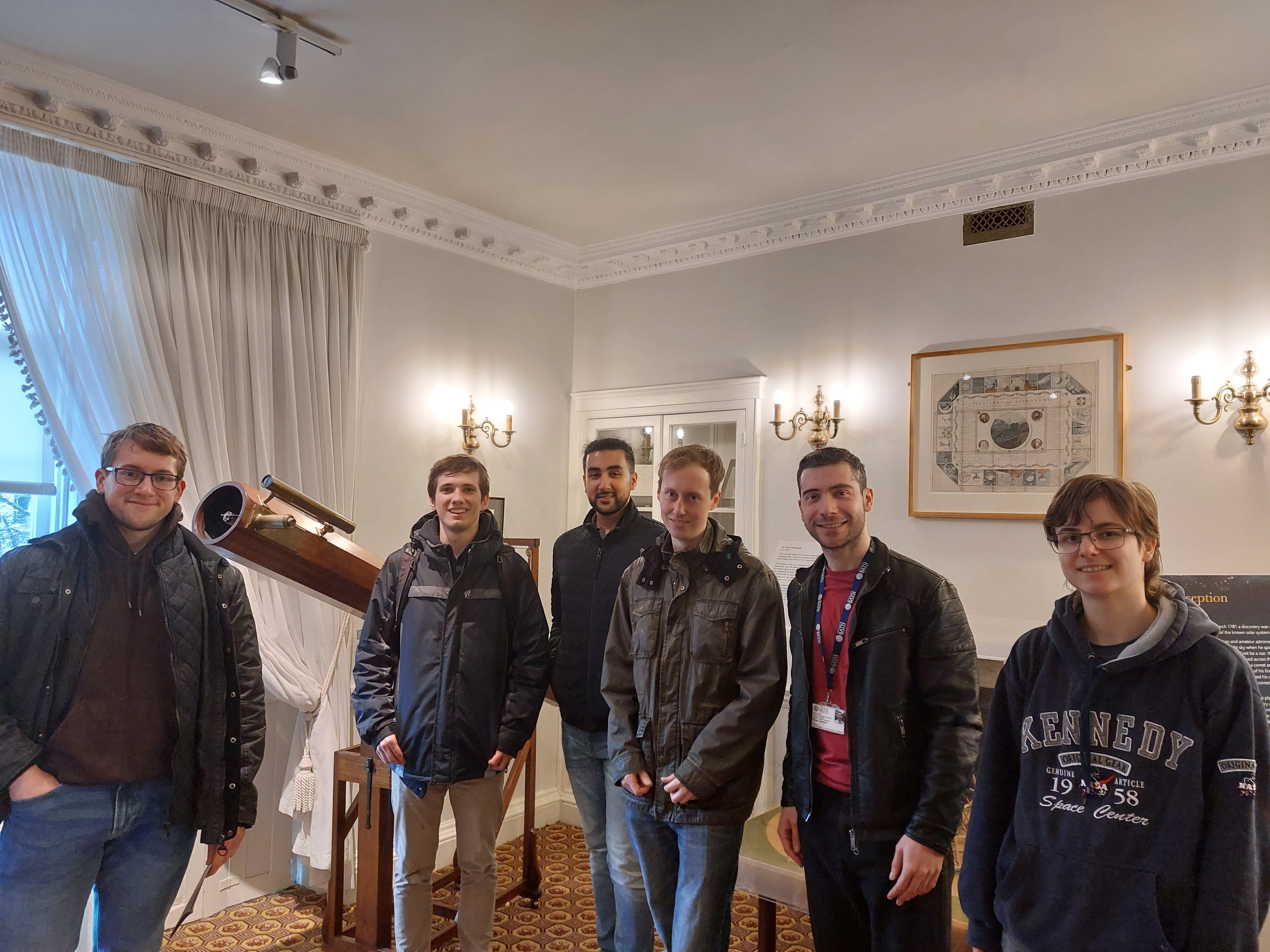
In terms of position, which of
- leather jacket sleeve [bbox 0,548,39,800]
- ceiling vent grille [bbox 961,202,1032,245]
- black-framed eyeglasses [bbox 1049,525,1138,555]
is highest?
ceiling vent grille [bbox 961,202,1032,245]

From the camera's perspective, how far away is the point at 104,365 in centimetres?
294

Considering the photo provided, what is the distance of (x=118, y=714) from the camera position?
2.01 m

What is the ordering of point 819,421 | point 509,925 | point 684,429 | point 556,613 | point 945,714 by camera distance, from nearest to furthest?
point 945,714 → point 556,613 → point 509,925 → point 819,421 → point 684,429

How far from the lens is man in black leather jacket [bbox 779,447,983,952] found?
70.0 inches

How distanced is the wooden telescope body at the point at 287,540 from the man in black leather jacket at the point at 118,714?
0.40 feet

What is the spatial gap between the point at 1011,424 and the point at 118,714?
3.17 m

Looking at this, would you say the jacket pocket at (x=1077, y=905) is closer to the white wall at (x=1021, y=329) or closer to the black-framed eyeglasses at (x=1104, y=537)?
the black-framed eyeglasses at (x=1104, y=537)

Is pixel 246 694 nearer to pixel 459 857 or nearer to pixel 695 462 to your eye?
pixel 459 857

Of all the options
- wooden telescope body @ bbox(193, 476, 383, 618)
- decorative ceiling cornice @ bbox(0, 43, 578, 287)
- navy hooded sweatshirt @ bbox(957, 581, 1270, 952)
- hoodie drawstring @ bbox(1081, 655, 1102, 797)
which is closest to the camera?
navy hooded sweatshirt @ bbox(957, 581, 1270, 952)

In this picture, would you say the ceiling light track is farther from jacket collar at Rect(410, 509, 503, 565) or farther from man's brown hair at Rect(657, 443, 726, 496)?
man's brown hair at Rect(657, 443, 726, 496)

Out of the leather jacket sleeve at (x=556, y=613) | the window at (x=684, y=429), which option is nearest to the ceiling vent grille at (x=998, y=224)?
the window at (x=684, y=429)

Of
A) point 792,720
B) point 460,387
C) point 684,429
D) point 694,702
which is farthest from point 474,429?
point 792,720

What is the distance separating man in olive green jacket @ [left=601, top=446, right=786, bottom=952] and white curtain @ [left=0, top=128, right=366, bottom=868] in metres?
1.80

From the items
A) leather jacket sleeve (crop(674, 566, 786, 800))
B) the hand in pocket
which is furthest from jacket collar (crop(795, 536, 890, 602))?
the hand in pocket
